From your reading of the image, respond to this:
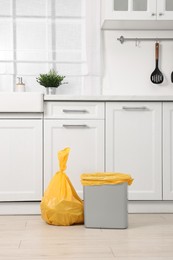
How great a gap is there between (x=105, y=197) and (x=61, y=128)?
0.75 meters

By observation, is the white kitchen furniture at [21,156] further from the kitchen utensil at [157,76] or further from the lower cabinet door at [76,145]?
the kitchen utensil at [157,76]

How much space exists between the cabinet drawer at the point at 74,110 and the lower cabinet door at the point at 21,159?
126 millimetres

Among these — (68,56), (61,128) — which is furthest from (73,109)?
(68,56)

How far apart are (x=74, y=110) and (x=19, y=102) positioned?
0.41 meters

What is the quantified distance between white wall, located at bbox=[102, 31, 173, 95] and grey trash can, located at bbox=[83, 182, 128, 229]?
1.36 m

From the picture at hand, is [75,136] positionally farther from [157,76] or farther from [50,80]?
[157,76]

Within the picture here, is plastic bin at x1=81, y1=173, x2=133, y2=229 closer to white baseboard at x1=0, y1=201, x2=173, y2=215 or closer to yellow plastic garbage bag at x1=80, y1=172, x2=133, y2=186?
yellow plastic garbage bag at x1=80, y1=172, x2=133, y2=186

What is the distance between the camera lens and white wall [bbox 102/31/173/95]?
4.08 meters

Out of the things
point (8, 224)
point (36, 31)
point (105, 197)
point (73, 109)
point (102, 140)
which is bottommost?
point (8, 224)

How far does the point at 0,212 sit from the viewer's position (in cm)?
343

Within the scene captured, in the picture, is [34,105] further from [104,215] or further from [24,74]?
[104,215]

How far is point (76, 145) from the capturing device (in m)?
3.46

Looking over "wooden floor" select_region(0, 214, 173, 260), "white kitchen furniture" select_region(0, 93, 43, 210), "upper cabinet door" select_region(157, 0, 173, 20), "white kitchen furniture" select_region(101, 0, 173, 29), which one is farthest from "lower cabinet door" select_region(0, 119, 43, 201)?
"upper cabinet door" select_region(157, 0, 173, 20)

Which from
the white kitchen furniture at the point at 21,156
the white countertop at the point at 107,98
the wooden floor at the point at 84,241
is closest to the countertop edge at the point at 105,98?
the white countertop at the point at 107,98
